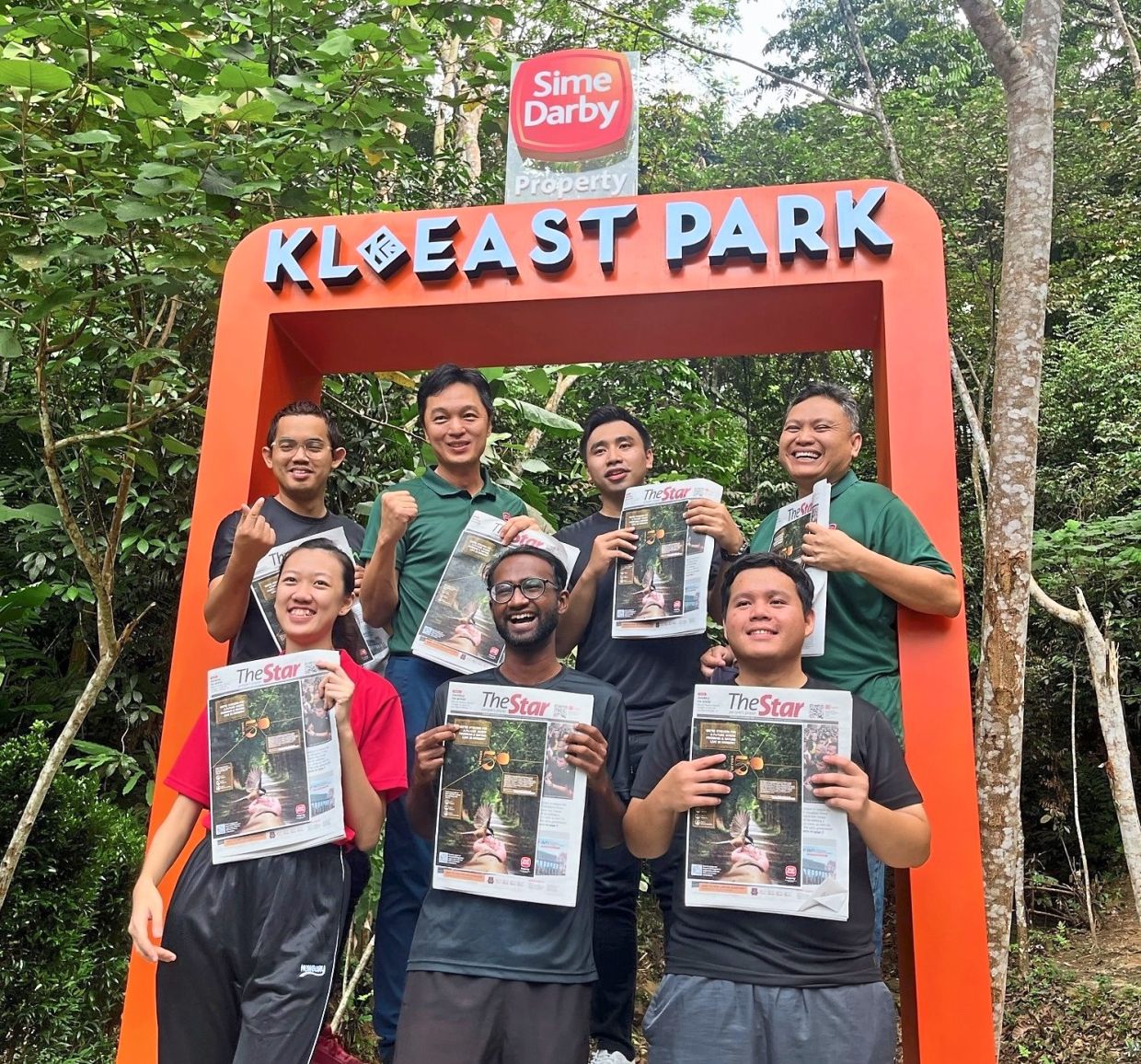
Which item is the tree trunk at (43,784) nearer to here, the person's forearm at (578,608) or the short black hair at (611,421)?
the person's forearm at (578,608)

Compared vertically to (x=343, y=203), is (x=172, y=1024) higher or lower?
lower

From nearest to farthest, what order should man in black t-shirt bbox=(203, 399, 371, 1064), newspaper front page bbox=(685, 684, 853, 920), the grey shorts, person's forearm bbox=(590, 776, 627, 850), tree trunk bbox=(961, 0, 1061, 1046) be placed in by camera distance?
the grey shorts < newspaper front page bbox=(685, 684, 853, 920) < person's forearm bbox=(590, 776, 627, 850) < man in black t-shirt bbox=(203, 399, 371, 1064) < tree trunk bbox=(961, 0, 1061, 1046)

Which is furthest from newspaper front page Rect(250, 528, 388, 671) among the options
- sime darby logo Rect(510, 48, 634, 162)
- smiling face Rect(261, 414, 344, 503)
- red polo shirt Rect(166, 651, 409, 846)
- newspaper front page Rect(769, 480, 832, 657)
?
sime darby logo Rect(510, 48, 634, 162)

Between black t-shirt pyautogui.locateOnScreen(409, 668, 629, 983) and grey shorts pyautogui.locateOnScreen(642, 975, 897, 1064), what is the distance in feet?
0.89

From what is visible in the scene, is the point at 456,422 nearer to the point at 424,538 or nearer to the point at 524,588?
the point at 424,538

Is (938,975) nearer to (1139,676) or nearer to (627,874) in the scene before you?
(627,874)

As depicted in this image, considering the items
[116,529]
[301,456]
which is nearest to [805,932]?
[301,456]

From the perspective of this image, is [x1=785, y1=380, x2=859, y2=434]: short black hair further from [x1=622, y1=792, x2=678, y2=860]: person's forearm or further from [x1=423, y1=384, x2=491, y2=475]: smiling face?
[x1=622, y1=792, x2=678, y2=860]: person's forearm

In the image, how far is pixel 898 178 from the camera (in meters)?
11.4

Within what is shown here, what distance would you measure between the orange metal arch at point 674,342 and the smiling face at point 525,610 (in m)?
1.20

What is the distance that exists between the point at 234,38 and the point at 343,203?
142 cm

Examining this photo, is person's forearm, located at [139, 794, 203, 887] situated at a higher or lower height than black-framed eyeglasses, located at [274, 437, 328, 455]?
lower

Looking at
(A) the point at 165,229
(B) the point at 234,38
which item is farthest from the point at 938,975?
(B) the point at 234,38

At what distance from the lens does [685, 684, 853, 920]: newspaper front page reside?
2.52 m
